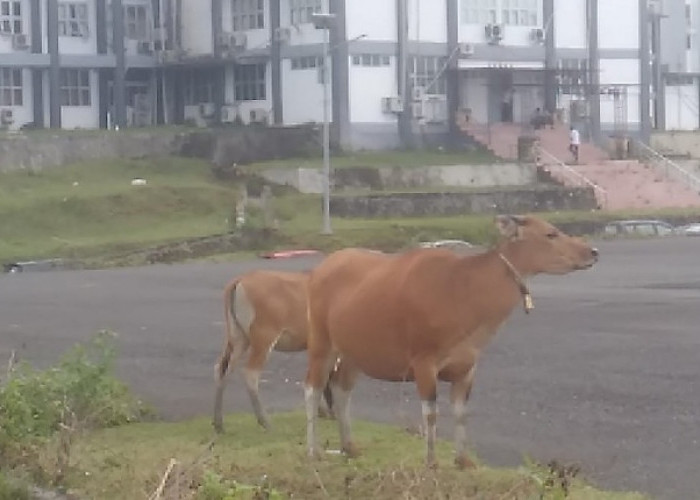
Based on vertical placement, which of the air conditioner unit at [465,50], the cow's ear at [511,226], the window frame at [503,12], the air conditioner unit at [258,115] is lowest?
the cow's ear at [511,226]

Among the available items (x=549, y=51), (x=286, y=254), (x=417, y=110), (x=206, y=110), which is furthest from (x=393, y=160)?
(x=286, y=254)

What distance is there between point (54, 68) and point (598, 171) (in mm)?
21418

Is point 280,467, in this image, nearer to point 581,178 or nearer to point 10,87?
point 581,178

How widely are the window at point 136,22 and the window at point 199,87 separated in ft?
8.44

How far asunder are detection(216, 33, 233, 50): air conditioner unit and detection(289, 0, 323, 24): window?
3.21m

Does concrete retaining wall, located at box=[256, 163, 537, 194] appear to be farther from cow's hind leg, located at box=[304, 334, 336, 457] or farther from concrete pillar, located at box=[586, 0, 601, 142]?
cow's hind leg, located at box=[304, 334, 336, 457]

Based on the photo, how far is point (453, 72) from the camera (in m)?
59.5

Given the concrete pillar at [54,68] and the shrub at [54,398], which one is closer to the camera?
the shrub at [54,398]

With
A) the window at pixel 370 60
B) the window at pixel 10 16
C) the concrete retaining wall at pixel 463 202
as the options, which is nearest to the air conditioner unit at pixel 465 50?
the window at pixel 370 60

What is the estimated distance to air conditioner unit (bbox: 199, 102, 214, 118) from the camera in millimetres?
62656

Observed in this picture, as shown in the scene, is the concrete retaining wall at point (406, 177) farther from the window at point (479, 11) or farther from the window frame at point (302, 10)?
the window frame at point (302, 10)

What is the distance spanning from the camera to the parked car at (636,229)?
45.3 metres

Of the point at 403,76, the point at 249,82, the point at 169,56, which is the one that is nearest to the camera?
the point at 403,76

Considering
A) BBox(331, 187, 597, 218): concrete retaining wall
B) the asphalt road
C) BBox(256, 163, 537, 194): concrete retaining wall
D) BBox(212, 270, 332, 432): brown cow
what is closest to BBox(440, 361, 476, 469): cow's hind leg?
the asphalt road
